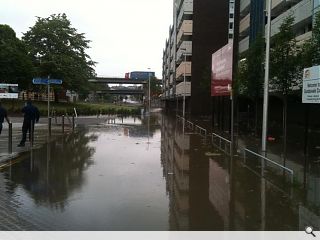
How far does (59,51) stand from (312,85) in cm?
5600

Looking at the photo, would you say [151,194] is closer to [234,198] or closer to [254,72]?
[234,198]

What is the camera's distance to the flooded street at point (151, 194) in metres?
7.63

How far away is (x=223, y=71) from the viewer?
25422mm

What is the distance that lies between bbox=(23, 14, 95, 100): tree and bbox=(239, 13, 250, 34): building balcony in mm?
22251

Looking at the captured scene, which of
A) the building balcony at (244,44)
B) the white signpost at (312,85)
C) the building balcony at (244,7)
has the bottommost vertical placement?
the white signpost at (312,85)

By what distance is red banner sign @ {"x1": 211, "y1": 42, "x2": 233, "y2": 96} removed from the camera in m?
23.4

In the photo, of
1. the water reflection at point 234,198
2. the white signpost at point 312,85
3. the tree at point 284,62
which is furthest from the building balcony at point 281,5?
the water reflection at point 234,198

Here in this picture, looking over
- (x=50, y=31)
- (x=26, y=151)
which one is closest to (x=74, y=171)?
(x=26, y=151)

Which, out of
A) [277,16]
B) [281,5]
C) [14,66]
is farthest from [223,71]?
[14,66]

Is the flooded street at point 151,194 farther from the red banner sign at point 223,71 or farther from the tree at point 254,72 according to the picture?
the tree at point 254,72

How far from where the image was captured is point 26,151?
17.5 m

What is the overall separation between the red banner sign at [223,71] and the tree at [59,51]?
3923cm

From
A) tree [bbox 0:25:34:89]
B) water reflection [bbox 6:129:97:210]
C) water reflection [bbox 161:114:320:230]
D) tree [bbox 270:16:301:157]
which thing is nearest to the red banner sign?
tree [bbox 270:16:301:157]

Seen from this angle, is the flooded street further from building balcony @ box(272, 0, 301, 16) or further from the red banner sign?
building balcony @ box(272, 0, 301, 16)
